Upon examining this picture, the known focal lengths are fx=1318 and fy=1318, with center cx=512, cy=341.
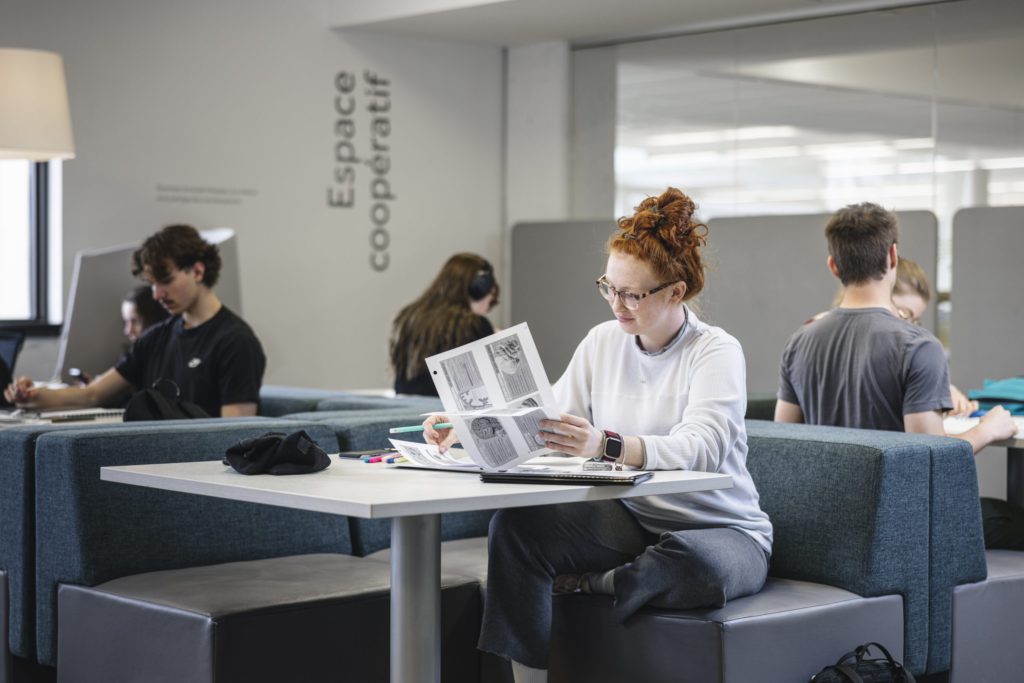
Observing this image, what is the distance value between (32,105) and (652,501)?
3370mm

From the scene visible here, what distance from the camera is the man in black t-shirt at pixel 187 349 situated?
13.9ft

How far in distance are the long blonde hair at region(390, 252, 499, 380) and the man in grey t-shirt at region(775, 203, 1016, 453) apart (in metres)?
1.63

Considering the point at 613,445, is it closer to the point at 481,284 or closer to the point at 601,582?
the point at 601,582

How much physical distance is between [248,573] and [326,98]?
536cm

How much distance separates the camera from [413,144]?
8445 millimetres

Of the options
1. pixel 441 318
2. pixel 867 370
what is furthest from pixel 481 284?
pixel 867 370

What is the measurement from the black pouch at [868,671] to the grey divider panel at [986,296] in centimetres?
392

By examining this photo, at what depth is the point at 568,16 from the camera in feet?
25.1

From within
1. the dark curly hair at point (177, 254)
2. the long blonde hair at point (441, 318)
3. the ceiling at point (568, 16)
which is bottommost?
the long blonde hair at point (441, 318)

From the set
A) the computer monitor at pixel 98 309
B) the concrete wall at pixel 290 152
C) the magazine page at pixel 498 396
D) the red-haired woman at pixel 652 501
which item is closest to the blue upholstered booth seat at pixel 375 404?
the red-haired woman at pixel 652 501

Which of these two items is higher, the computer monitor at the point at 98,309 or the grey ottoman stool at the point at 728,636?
the computer monitor at the point at 98,309

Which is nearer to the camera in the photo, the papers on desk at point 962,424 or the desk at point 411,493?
the desk at point 411,493

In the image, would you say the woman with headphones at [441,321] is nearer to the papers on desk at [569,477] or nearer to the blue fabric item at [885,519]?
the blue fabric item at [885,519]

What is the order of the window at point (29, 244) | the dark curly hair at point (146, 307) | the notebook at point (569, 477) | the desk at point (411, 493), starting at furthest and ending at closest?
the window at point (29, 244), the dark curly hair at point (146, 307), the notebook at point (569, 477), the desk at point (411, 493)
